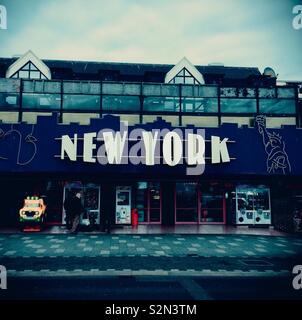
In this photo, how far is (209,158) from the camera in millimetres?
16891

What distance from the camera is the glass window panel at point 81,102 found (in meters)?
19.7

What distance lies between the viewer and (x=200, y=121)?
20.3 m

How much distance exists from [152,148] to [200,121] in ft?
17.6

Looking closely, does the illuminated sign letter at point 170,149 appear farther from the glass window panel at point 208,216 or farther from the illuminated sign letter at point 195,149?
the glass window panel at point 208,216

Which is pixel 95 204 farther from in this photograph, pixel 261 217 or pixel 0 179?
pixel 261 217

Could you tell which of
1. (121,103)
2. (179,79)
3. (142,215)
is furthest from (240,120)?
(142,215)

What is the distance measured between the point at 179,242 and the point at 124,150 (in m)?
5.67

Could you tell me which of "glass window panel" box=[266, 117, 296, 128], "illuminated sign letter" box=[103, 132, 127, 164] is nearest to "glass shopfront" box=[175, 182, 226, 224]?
"illuminated sign letter" box=[103, 132, 127, 164]

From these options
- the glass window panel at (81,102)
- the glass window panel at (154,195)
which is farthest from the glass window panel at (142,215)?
the glass window panel at (81,102)

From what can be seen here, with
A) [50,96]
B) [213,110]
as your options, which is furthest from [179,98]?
[50,96]

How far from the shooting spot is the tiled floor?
1661cm

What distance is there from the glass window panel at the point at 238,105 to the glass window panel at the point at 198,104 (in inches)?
24.4

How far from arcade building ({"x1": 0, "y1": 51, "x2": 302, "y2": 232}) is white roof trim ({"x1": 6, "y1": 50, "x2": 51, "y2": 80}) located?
0.24 ft

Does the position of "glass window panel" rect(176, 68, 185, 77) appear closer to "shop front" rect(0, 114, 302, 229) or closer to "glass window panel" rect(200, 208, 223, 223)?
"shop front" rect(0, 114, 302, 229)
